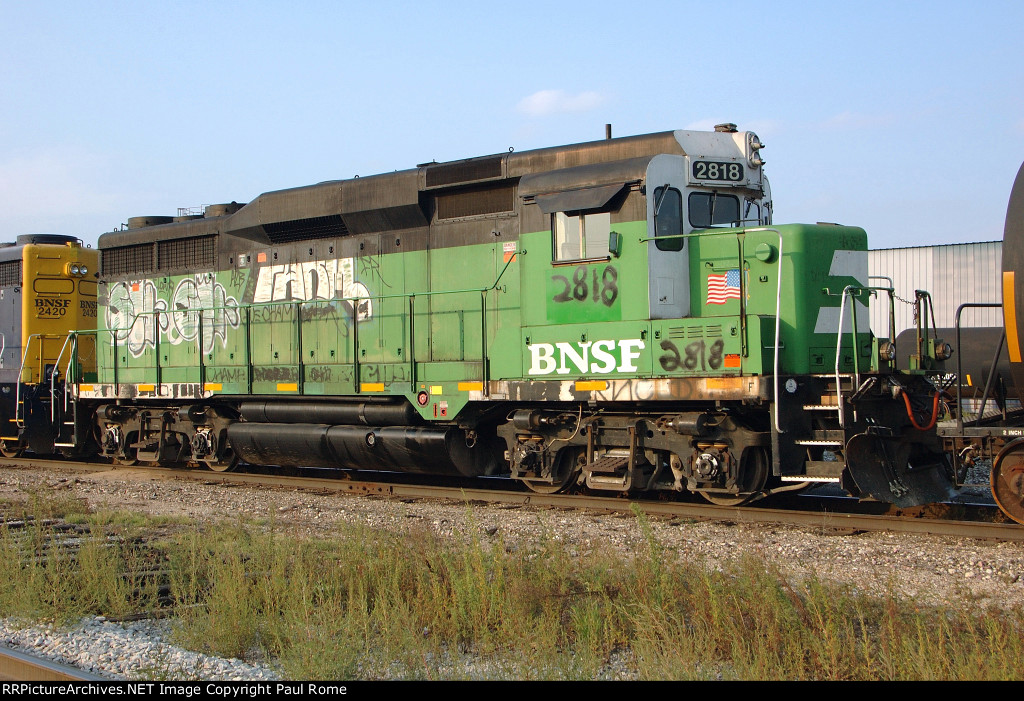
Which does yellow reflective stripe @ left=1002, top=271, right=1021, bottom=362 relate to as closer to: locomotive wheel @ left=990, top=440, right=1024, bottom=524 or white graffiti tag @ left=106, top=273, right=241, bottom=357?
locomotive wheel @ left=990, top=440, right=1024, bottom=524

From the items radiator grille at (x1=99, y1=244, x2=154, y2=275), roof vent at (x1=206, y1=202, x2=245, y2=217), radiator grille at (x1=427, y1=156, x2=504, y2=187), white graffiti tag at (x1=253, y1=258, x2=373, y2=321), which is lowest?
white graffiti tag at (x1=253, y1=258, x2=373, y2=321)

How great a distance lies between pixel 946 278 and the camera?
2564 cm

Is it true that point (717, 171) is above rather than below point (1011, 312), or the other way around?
above

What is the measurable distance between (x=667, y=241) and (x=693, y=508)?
2773 millimetres

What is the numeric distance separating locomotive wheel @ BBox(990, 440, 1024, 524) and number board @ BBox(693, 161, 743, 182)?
12.4ft

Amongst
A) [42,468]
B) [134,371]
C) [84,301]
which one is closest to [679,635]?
[134,371]

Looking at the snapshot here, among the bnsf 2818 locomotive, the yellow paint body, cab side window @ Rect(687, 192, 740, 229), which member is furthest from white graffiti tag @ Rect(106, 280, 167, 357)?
cab side window @ Rect(687, 192, 740, 229)

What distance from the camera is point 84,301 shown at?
17234 mm

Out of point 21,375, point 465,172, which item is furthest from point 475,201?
point 21,375

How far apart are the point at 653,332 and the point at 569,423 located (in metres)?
1.62

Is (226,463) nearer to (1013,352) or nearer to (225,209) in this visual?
(225,209)

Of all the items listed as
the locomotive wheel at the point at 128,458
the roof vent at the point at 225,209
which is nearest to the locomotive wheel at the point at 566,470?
the roof vent at the point at 225,209

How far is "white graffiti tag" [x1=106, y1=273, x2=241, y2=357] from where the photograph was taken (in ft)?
45.0

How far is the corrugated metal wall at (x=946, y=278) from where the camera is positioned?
24.8 m
